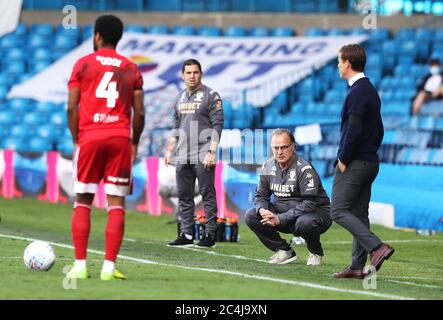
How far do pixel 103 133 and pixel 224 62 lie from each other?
18.9 metres

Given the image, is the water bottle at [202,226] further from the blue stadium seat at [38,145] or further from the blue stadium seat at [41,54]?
the blue stadium seat at [41,54]

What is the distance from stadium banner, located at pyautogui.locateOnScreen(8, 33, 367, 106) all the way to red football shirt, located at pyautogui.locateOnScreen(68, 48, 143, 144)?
55.4ft

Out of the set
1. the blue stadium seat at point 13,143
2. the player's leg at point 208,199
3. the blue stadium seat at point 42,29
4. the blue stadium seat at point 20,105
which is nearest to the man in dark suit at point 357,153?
the player's leg at point 208,199

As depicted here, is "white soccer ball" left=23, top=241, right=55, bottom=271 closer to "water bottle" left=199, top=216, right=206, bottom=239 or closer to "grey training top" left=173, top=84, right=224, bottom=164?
"grey training top" left=173, top=84, right=224, bottom=164

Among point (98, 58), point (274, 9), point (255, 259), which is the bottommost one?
point (255, 259)

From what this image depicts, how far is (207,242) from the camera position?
1391cm

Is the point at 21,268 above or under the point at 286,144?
under

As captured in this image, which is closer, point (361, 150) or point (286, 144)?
point (361, 150)

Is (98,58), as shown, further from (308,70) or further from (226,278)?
(308,70)

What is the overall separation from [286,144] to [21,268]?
301 cm

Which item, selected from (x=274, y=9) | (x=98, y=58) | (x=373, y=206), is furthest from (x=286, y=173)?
(x=274, y=9)

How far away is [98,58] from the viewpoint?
369 inches
